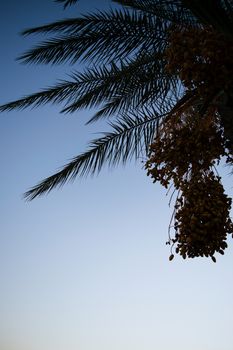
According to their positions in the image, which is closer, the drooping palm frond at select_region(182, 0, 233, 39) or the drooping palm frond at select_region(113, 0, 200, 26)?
the drooping palm frond at select_region(182, 0, 233, 39)

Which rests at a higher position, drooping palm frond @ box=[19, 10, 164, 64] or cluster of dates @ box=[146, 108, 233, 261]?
drooping palm frond @ box=[19, 10, 164, 64]

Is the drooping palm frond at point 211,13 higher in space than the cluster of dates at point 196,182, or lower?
higher

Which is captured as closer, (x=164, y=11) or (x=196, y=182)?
(x=196, y=182)

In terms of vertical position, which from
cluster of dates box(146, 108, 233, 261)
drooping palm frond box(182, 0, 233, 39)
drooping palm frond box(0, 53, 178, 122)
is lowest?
cluster of dates box(146, 108, 233, 261)

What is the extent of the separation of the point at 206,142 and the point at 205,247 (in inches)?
35.1

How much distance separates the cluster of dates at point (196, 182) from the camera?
2.84 m

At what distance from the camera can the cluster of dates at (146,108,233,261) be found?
9.32 ft

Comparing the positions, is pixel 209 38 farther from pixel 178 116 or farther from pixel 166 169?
pixel 166 169

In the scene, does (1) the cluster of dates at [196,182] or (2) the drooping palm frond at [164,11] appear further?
(2) the drooping palm frond at [164,11]

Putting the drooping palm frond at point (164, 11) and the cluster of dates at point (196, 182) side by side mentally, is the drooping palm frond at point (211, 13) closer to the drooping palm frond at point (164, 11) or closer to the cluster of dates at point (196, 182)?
the cluster of dates at point (196, 182)

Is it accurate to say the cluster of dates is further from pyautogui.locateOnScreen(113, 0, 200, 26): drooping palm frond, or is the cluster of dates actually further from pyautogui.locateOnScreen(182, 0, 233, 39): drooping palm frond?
pyautogui.locateOnScreen(113, 0, 200, 26): drooping palm frond

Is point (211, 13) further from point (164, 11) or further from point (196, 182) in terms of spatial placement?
point (164, 11)

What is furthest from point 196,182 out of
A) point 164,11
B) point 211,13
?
point 164,11

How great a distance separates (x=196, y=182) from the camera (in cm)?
310
